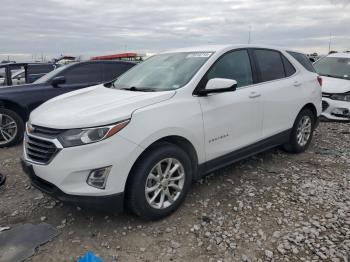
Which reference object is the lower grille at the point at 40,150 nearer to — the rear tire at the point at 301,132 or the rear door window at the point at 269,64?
the rear door window at the point at 269,64

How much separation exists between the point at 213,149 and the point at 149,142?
93 cm

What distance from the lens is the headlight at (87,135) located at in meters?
2.86

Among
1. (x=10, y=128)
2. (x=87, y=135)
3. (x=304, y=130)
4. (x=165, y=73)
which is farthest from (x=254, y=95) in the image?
(x=10, y=128)

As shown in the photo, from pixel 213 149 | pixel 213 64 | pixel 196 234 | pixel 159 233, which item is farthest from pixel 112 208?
pixel 213 64

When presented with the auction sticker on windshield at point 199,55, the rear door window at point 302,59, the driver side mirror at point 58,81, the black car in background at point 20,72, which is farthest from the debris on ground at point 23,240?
the black car in background at point 20,72

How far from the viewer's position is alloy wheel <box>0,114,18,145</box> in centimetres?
612

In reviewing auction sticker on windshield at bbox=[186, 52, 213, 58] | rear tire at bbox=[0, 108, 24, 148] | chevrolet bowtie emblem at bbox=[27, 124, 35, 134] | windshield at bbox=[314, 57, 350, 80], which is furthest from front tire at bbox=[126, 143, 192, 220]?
windshield at bbox=[314, 57, 350, 80]

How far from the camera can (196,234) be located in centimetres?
317

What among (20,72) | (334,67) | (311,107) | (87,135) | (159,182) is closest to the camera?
(87,135)

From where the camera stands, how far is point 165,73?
397 centimetres

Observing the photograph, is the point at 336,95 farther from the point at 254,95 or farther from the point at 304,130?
the point at 254,95

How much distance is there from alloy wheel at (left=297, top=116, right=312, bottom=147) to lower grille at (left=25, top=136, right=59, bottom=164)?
3.73 meters

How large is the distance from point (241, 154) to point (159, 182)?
1.31 m

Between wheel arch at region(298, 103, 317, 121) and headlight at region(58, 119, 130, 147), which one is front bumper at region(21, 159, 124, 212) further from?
wheel arch at region(298, 103, 317, 121)
